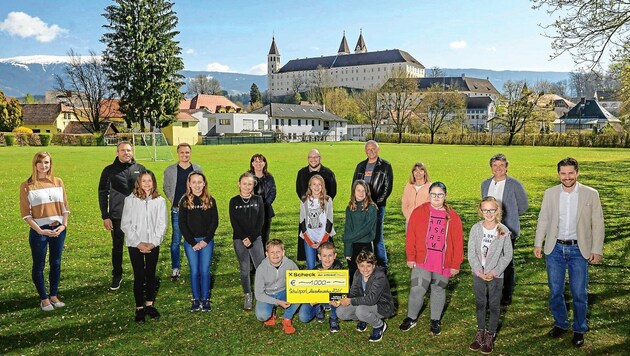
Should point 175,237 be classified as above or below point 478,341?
above

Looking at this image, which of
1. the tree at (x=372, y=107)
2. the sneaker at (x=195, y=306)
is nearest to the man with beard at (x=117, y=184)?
the sneaker at (x=195, y=306)

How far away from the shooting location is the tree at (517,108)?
63781 mm

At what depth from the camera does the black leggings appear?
5.34 m

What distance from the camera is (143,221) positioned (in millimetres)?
5320

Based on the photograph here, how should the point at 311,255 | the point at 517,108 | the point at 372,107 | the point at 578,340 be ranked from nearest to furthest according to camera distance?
the point at 578,340 → the point at 311,255 → the point at 517,108 → the point at 372,107

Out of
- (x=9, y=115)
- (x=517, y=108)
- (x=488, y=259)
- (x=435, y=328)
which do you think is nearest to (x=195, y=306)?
(x=435, y=328)

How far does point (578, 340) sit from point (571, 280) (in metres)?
0.63

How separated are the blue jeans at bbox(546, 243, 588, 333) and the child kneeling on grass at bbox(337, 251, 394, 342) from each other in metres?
1.82

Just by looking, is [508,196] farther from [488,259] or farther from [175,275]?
[175,275]

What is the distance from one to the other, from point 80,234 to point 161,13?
45.8m

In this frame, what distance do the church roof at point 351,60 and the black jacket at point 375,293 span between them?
166m

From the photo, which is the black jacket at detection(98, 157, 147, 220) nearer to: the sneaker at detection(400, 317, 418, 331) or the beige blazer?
the sneaker at detection(400, 317, 418, 331)

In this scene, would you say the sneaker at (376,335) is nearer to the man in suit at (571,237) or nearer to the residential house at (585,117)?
the man in suit at (571,237)

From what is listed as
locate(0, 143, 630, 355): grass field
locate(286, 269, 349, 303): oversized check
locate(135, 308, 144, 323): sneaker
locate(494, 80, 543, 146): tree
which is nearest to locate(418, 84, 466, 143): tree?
locate(494, 80, 543, 146): tree
